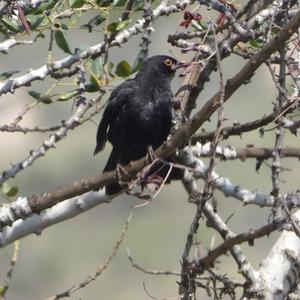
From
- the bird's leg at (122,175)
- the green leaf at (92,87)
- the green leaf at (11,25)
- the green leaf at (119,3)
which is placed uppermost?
the green leaf at (119,3)

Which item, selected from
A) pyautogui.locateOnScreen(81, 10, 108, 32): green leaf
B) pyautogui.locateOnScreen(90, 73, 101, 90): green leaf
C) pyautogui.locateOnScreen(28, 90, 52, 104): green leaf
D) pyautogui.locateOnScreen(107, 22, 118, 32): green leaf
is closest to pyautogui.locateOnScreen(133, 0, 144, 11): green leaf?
pyautogui.locateOnScreen(81, 10, 108, 32): green leaf

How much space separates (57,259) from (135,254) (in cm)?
627

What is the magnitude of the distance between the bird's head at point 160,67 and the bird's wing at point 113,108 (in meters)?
0.16

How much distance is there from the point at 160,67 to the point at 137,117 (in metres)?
0.44

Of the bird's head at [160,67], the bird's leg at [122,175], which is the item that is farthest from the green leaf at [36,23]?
the bird's head at [160,67]

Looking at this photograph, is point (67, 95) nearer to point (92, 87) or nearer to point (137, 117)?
point (92, 87)

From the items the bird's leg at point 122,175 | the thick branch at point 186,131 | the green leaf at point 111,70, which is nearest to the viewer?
the thick branch at point 186,131

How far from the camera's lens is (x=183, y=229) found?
41.0 meters

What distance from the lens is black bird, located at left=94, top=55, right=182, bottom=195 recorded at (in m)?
6.62

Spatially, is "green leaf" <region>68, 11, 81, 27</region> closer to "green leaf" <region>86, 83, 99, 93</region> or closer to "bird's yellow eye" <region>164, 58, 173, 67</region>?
"green leaf" <region>86, 83, 99, 93</region>

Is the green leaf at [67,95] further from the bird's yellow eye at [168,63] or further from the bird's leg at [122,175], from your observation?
the bird's yellow eye at [168,63]

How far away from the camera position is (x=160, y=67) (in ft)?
22.8

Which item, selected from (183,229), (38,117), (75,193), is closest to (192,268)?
(75,193)

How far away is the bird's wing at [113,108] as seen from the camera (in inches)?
266
